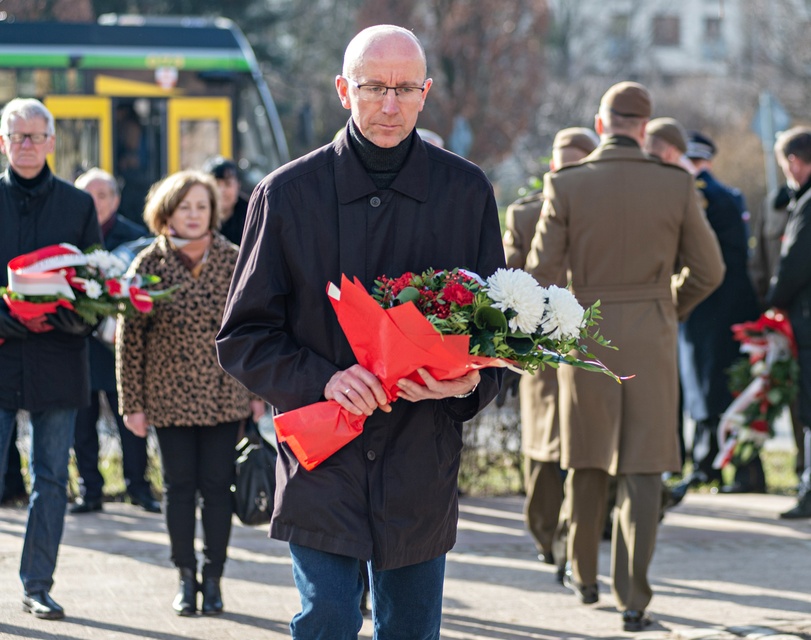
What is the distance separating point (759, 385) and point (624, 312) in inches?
140

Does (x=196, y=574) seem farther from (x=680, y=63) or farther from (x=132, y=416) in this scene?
(x=680, y=63)

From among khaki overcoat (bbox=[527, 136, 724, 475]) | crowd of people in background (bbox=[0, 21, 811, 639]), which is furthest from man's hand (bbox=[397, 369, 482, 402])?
khaki overcoat (bbox=[527, 136, 724, 475])

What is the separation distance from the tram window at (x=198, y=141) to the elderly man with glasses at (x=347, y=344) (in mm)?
12641

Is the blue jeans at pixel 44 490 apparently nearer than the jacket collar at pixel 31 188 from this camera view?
Yes

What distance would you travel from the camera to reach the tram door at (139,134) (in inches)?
623

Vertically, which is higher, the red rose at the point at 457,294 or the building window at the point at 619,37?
the building window at the point at 619,37

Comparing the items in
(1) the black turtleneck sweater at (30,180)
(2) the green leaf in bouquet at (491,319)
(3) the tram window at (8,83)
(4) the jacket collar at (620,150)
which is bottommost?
(2) the green leaf in bouquet at (491,319)

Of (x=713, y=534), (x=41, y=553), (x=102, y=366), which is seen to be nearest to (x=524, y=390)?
(x=713, y=534)

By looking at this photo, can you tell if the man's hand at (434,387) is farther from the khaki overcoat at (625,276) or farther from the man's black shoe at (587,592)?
the man's black shoe at (587,592)

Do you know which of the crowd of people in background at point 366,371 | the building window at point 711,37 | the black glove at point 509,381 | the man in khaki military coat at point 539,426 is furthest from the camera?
the building window at point 711,37

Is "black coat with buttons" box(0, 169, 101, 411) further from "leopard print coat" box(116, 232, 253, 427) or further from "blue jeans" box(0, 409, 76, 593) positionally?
"leopard print coat" box(116, 232, 253, 427)

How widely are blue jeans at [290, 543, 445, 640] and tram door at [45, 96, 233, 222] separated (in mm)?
12350

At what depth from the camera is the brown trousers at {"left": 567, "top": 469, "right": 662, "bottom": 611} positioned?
5.95 meters

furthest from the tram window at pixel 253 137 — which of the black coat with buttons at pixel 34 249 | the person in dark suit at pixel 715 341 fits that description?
the black coat with buttons at pixel 34 249
